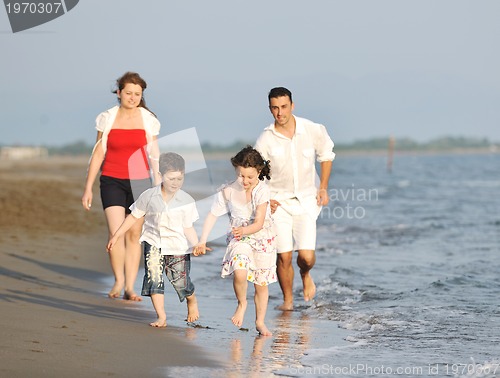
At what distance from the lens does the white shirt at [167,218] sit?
659cm

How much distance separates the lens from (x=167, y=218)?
21.6 feet

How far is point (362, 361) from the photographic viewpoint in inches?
226

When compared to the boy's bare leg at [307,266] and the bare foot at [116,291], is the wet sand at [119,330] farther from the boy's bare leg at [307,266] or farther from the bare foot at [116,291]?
the boy's bare leg at [307,266]

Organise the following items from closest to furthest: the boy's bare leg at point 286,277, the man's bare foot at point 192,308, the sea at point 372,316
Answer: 1. the sea at point 372,316
2. the man's bare foot at point 192,308
3. the boy's bare leg at point 286,277

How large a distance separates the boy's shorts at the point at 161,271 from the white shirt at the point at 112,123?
1447mm

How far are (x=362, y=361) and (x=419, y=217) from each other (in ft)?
51.1

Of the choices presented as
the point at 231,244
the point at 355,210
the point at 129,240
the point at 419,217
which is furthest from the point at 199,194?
the point at 231,244

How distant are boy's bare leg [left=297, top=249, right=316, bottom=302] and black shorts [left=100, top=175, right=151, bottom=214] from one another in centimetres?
150

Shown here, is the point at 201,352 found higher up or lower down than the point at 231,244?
lower down

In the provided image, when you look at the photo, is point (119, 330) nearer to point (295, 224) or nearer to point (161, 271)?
point (161, 271)

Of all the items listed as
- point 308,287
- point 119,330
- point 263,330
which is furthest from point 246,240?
point 308,287

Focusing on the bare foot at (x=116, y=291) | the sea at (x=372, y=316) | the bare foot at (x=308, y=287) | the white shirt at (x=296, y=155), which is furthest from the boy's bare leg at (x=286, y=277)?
the bare foot at (x=116, y=291)

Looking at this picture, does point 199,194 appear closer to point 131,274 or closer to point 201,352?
point 131,274

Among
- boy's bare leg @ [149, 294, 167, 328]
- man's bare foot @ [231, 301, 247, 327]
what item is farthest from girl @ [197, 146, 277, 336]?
boy's bare leg @ [149, 294, 167, 328]
